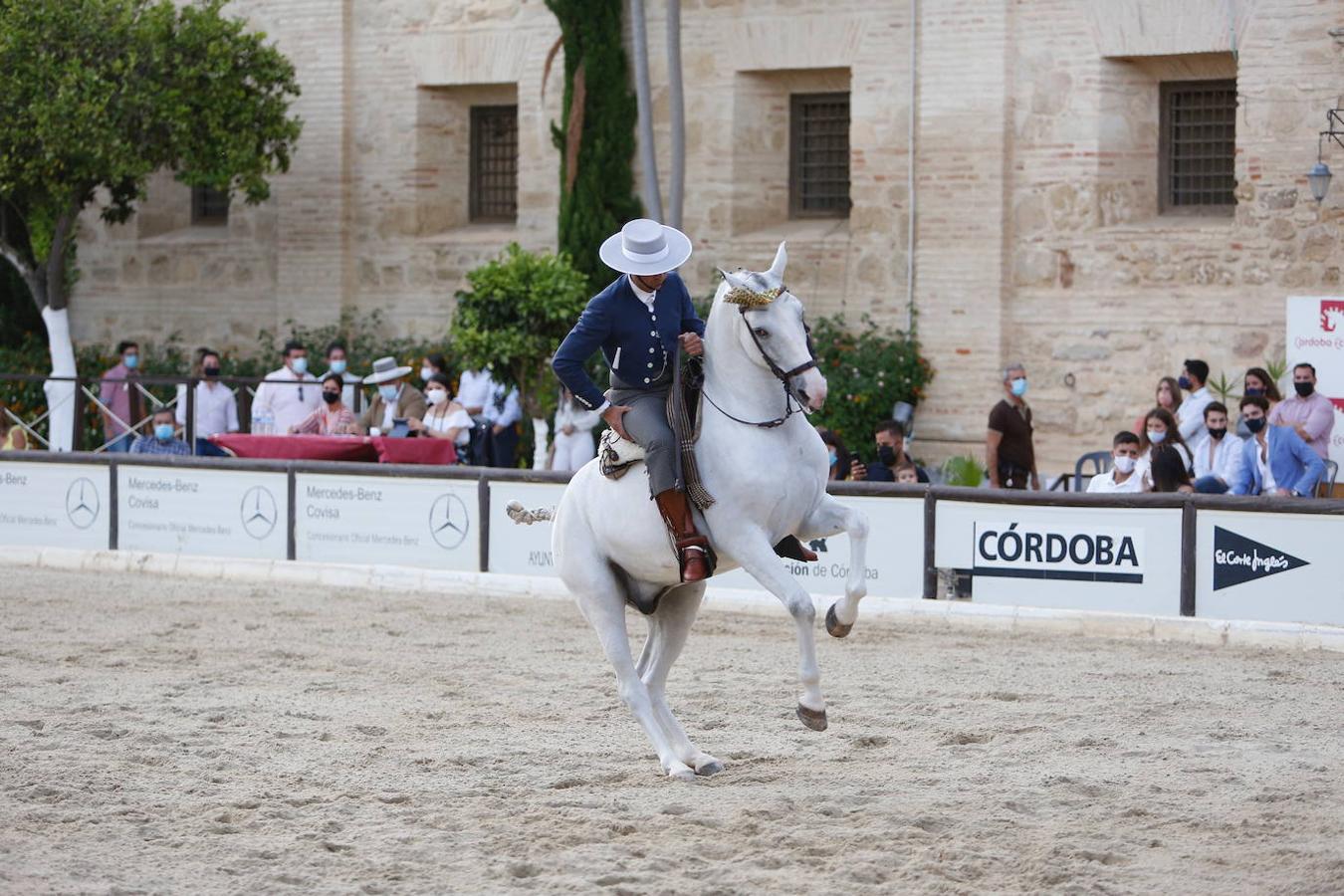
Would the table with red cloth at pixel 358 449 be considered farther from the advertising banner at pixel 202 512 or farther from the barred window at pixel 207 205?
the barred window at pixel 207 205

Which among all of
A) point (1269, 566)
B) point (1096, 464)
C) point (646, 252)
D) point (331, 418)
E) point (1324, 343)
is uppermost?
point (646, 252)

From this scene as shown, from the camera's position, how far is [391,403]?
2016 cm

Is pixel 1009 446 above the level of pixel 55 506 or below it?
above

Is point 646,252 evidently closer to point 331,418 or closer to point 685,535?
point 685,535

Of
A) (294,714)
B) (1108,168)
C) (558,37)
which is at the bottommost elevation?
(294,714)

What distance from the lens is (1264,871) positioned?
7.61 m

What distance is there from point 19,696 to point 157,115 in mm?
13985

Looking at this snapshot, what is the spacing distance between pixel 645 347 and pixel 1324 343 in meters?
9.65

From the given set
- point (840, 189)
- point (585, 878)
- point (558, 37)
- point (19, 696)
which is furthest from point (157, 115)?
point (585, 878)

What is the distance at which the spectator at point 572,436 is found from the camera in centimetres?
1977

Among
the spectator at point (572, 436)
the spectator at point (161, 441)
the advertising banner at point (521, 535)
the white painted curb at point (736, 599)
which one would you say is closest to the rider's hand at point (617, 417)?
the white painted curb at point (736, 599)

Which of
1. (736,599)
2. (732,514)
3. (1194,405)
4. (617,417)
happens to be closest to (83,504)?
(736,599)

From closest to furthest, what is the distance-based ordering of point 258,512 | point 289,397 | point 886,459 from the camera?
point 886,459 < point 258,512 < point 289,397

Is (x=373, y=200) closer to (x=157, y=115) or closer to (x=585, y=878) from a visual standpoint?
(x=157, y=115)
